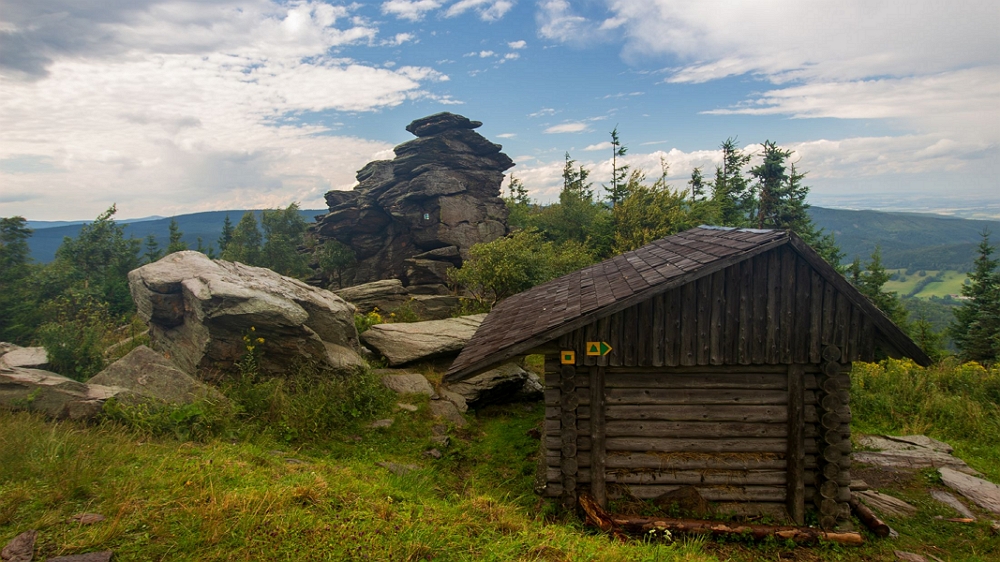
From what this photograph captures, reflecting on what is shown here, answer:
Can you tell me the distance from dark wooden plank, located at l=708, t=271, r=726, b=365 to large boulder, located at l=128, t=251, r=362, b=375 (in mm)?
8522

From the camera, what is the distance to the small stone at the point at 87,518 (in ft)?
16.9

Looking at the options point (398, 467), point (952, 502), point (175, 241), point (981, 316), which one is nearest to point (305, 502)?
point (398, 467)

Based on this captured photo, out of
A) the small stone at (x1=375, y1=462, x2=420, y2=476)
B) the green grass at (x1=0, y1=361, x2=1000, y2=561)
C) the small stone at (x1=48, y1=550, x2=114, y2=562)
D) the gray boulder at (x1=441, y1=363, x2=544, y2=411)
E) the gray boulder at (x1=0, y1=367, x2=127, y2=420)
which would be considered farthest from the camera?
the gray boulder at (x1=441, y1=363, x2=544, y2=411)

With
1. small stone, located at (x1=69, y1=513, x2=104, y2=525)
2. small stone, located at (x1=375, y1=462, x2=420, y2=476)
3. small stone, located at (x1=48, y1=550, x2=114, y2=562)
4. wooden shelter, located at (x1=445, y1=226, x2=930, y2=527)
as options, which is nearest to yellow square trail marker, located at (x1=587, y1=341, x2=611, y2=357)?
wooden shelter, located at (x1=445, y1=226, x2=930, y2=527)

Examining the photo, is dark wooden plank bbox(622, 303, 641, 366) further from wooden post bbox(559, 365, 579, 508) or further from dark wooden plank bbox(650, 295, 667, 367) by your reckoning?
wooden post bbox(559, 365, 579, 508)

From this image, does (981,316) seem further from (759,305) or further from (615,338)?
(615,338)

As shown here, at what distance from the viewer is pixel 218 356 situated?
10883mm

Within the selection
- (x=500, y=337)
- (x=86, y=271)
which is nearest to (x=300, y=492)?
(x=500, y=337)

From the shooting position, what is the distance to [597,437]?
7.66 metres

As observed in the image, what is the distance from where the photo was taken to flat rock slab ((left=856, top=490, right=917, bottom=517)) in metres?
8.45

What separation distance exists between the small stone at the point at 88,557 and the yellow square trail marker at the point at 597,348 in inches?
241

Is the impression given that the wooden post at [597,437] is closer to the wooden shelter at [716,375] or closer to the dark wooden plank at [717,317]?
the wooden shelter at [716,375]

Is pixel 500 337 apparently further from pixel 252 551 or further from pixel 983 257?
pixel 983 257

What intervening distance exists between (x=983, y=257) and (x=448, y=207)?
4473 cm
